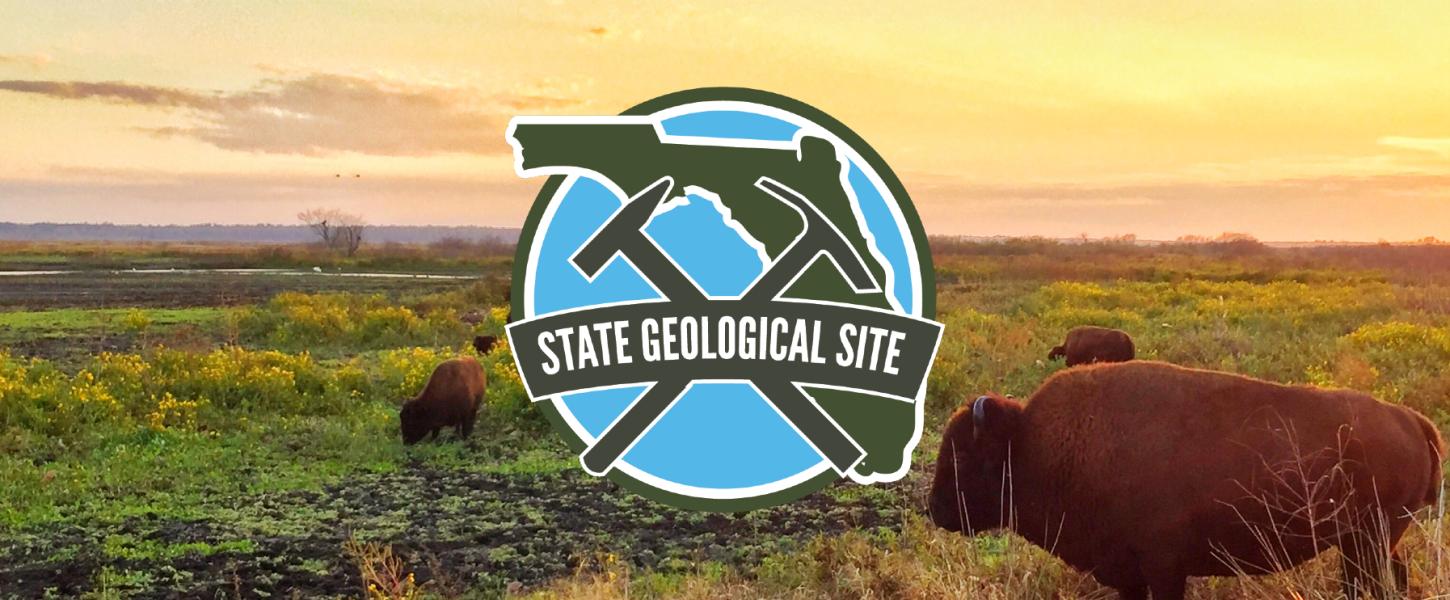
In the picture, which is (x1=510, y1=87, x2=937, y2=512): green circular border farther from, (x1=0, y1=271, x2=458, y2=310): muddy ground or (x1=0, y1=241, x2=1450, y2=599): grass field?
(x1=0, y1=271, x2=458, y2=310): muddy ground

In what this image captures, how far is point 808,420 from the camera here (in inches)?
273

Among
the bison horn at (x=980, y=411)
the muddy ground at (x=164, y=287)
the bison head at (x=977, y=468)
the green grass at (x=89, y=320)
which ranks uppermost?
the bison horn at (x=980, y=411)

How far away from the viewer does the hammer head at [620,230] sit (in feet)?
21.8

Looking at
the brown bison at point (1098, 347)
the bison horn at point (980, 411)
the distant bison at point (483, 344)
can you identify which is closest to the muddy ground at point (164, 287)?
the distant bison at point (483, 344)

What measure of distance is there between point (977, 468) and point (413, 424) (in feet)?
26.1

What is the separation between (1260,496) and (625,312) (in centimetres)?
438

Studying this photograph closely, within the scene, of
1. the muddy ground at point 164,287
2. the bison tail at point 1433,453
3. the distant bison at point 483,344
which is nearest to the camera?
the bison tail at point 1433,453

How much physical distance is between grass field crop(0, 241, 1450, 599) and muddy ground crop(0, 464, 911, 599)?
3 cm

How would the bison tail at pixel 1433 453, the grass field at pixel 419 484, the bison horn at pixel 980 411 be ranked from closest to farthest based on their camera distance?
the bison tail at pixel 1433 453 → the bison horn at pixel 980 411 → the grass field at pixel 419 484

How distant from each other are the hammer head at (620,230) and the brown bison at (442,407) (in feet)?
16.6

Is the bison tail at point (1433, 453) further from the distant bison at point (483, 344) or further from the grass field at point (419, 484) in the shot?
the distant bison at point (483, 344)

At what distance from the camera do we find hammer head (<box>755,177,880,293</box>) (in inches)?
269

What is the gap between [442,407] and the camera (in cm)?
1114

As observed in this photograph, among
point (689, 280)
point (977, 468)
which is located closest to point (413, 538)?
point (689, 280)
